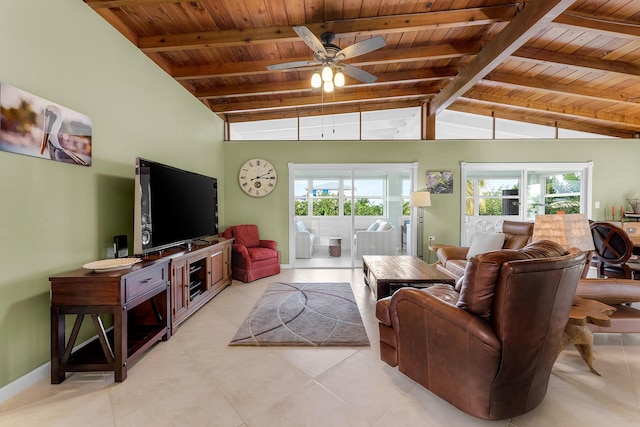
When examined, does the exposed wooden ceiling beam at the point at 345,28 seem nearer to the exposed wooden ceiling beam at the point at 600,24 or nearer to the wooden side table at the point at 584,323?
the exposed wooden ceiling beam at the point at 600,24

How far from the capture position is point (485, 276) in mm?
1449

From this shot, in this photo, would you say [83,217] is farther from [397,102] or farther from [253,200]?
[397,102]

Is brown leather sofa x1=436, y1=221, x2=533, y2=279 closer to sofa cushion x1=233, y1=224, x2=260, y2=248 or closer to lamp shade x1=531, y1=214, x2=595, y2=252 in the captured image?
lamp shade x1=531, y1=214, x2=595, y2=252

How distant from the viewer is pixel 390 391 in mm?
1823

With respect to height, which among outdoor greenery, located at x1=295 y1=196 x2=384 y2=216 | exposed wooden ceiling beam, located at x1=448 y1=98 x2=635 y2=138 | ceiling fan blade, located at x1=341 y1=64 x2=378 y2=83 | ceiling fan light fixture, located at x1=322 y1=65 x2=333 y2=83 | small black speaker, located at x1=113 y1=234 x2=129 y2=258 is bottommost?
small black speaker, located at x1=113 y1=234 x2=129 y2=258

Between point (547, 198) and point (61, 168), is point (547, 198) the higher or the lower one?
the lower one

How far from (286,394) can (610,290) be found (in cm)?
261

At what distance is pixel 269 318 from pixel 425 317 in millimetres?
1871

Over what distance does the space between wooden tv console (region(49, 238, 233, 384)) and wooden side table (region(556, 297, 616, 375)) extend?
2.95 m

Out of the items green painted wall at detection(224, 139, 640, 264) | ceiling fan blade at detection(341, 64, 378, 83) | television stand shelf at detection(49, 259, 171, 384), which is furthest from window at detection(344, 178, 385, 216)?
television stand shelf at detection(49, 259, 171, 384)

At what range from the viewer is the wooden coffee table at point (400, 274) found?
2916mm

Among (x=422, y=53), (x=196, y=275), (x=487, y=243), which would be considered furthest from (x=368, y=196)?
(x=196, y=275)

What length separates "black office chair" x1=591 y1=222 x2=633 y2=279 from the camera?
3.08 metres

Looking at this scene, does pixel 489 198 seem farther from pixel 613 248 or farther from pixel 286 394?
pixel 286 394
